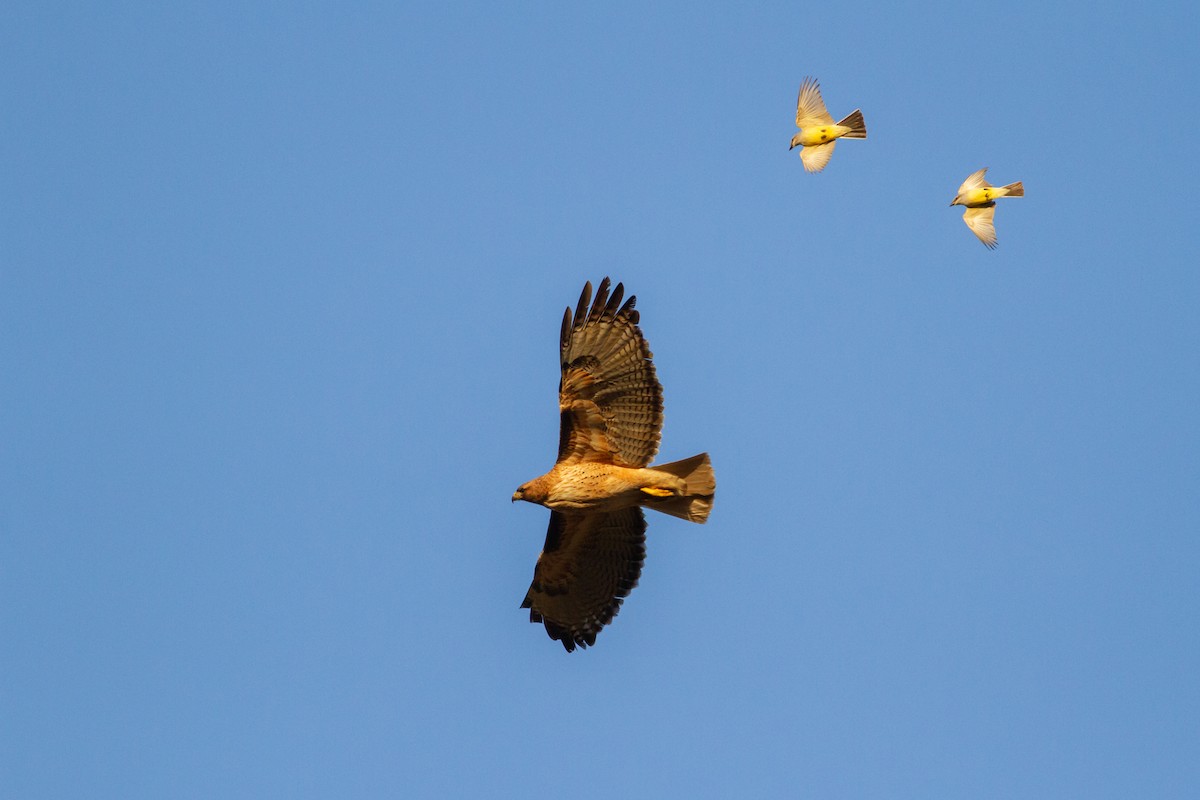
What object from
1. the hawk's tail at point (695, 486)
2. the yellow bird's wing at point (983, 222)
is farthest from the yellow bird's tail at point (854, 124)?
the hawk's tail at point (695, 486)

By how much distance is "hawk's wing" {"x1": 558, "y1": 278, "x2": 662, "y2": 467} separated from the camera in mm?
13805

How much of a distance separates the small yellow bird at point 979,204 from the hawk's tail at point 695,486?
3.73 meters

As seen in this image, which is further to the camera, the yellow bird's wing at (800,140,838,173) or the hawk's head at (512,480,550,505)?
the yellow bird's wing at (800,140,838,173)

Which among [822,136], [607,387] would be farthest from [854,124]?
[607,387]

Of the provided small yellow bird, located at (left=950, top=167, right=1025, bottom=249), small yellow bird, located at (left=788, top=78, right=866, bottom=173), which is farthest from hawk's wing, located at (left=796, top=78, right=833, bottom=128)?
small yellow bird, located at (left=950, top=167, right=1025, bottom=249)

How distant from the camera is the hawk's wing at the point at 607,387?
45.3 ft

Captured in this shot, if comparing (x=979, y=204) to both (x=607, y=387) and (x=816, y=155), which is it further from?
(x=607, y=387)

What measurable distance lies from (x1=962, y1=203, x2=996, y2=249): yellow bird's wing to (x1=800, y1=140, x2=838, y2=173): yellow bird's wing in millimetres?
1680

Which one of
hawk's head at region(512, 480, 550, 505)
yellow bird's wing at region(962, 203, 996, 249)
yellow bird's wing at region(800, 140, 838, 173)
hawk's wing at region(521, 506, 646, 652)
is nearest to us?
hawk's head at region(512, 480, 550, 505)

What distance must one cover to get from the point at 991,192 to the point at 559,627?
5.66m

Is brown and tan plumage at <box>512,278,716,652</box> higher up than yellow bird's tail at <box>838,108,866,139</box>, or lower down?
lower down

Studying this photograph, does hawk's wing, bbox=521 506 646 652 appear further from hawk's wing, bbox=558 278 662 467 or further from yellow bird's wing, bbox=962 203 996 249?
yellow bird's wing, bbox=962 203 996 249

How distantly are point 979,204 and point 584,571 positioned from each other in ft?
16.4

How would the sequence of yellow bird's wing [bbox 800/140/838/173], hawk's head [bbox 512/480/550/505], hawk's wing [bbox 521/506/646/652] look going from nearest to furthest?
hawk's head [bbox 512/480/550/505]
yellow bird's wing [bbox 800/140/838/173]
hawk's wing [bbox 521/506/646/652]
